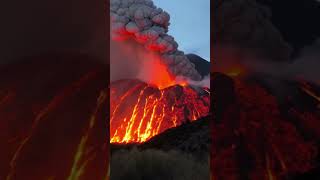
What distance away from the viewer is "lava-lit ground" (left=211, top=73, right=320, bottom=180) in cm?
379

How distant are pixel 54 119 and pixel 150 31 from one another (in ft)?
26.9

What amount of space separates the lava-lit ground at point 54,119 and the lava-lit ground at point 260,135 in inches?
39.2

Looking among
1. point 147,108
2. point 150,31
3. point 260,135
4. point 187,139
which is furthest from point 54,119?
point 150,31

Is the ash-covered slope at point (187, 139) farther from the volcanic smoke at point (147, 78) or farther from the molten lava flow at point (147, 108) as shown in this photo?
the volcanic smoke at point (147, 78)

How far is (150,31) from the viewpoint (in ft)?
37.9

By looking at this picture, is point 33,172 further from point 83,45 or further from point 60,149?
point 83,45

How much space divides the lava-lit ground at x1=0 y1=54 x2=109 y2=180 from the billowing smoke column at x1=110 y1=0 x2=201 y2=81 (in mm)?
7412

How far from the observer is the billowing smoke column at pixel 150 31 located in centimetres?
1138

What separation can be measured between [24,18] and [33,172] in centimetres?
120

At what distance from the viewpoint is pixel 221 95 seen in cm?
386

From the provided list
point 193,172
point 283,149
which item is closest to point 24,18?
point 283,149

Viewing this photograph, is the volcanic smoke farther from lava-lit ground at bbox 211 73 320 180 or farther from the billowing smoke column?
lava-lit ground at bbox 211 73 320 180

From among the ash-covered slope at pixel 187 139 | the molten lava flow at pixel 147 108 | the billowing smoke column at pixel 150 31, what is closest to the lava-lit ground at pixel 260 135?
the ash-covered slope at pixel 187 139

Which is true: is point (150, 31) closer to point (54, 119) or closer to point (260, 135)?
point (260, 135)
